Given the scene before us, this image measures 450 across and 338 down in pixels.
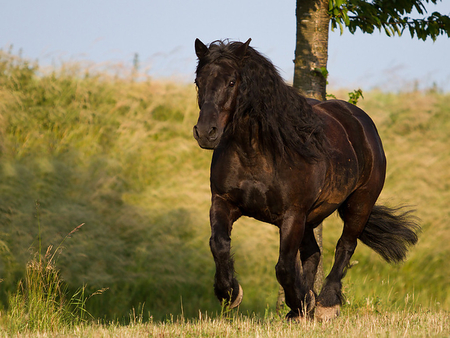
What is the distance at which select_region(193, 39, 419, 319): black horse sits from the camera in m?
3.70

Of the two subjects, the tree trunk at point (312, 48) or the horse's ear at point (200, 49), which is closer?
the horse's ear at point (200, 49)

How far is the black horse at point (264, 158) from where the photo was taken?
370cm

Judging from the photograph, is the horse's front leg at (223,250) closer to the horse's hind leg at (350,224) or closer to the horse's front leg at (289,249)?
the horse's front leg at (289,249)

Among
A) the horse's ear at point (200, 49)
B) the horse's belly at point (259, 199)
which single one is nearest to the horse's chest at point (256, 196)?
the horse's belly at point (259, 199)

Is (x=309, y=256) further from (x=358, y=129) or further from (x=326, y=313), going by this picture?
(x=358, y=129)

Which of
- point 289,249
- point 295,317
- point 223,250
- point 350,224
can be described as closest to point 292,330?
point 295,317

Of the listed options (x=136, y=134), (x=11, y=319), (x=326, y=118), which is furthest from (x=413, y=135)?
(x=11, y=319)

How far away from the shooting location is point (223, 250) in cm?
402

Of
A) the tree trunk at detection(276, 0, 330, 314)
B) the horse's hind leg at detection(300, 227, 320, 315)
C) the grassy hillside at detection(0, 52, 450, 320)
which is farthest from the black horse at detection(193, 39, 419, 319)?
the grassy hillside at detection(0, 52, 450, 320)

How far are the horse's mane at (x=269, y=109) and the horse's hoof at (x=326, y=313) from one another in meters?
1.51

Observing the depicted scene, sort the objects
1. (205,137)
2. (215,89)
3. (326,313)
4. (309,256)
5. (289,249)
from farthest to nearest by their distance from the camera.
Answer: (309,256)
(326,313)
(289,249)
(215,89)
(205,137)

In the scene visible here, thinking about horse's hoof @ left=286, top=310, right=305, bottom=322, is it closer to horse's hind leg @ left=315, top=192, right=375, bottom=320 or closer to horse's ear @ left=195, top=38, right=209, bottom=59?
horse's hind leg @ left=315, top=192, right=375, bottom=320

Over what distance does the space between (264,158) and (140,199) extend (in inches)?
271

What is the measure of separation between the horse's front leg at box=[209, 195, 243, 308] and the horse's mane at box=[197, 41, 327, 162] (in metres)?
0.59
